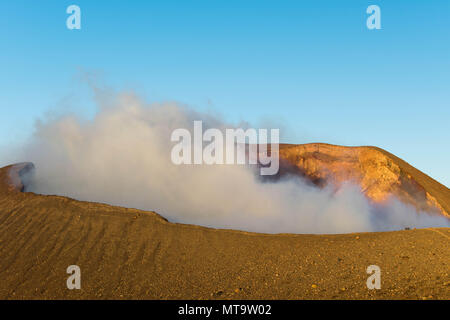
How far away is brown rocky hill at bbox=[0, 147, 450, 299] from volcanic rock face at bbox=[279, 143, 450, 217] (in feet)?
42.6

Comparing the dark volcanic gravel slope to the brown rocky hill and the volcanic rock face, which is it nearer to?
the brown rocky hill

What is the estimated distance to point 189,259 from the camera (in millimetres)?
12930

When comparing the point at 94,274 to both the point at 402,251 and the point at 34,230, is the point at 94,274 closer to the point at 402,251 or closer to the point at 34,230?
the point at 34,230

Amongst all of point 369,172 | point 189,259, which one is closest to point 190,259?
point 189,259

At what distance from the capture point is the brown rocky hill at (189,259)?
10.7m

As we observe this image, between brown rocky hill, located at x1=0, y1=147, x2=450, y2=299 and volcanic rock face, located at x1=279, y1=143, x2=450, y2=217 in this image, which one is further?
volcanic rock face, located at x1=279, y1=143, x2=450, y2=217

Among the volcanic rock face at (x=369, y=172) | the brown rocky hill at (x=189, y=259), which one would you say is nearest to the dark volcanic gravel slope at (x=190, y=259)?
the brown rocky hill at (x=189, y=259)

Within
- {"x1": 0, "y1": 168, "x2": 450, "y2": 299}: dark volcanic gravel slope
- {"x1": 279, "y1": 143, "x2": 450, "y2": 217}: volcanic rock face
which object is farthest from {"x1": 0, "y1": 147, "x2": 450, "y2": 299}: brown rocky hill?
{"x1": 279, "y1": 143, "x2": 450, "y2": 217}: volcanic rock face

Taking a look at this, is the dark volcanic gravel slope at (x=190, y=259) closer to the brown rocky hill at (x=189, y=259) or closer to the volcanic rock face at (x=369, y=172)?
the brown rocky hill at (x=189, y=259)

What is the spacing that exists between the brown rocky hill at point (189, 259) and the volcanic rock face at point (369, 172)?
42.6ft

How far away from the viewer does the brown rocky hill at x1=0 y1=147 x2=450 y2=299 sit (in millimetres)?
10656

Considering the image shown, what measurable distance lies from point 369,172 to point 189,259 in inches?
780

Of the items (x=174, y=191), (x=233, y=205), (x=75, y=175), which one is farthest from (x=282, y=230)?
(x=75, y=175)

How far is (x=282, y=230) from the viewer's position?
26.2 meters
